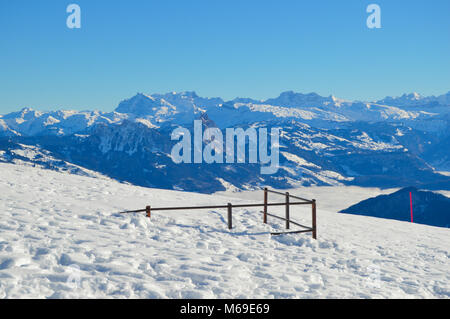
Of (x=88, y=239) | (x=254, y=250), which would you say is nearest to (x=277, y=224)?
(x=254, y=250)

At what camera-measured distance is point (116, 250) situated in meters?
14.1

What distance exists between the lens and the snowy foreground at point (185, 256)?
450 inches

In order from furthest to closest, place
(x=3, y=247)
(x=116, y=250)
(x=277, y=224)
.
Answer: (x=277, y=224) < (x=116, y=250) < (x=3, y=247)

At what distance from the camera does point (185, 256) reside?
14297mm

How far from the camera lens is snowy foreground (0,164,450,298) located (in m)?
11.4

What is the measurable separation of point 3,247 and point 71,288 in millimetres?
3964

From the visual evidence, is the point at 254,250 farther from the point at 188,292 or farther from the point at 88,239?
the point at 88,239
